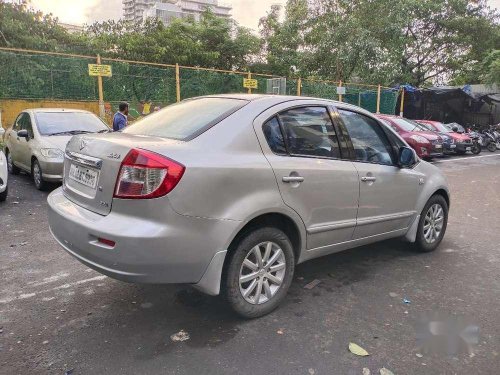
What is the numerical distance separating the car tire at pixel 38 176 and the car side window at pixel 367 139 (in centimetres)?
569

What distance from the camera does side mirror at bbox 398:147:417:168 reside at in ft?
13.7

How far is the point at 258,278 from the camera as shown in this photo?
10.4 ft

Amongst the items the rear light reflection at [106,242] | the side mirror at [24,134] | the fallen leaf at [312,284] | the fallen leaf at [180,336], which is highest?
the side mirror at [24,134]

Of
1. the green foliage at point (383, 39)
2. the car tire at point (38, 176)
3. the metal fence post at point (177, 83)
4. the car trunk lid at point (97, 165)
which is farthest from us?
the green foliage at point (383, 39)

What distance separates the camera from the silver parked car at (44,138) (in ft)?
23.7

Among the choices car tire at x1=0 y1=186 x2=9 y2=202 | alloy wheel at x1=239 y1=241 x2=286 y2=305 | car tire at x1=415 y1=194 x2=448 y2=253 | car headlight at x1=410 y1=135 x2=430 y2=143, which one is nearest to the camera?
alloy wheel at x1=239 y1=241 x2=286 y2=305

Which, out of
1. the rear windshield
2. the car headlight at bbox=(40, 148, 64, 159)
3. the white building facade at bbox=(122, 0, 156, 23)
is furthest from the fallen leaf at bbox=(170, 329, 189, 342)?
the white building facade at bbox=(122, 0, 156, 23)

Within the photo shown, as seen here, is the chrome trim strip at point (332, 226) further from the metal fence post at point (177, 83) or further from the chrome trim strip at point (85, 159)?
the metal fence post at point (177, 83)

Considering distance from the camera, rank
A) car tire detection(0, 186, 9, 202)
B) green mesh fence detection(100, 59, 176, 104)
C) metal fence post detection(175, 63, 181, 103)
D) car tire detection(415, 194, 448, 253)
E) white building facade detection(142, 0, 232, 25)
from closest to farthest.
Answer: car tire detection(415, 194, 448, 253) → car tire detection(0, 186, 9, 202) → green mesh fence detection(100, 59, 176, 104) → metal fence post detection(175, 63, 181, 103) → white building facade detection(142, 0, 232, 25)

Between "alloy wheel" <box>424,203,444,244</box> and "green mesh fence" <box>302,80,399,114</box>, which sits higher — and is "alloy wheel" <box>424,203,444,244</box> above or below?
below

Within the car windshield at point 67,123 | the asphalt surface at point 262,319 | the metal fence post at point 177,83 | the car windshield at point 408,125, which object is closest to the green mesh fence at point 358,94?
the car windshield at point 408,125

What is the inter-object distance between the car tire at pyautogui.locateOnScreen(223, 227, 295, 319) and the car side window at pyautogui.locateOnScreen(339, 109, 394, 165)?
3.90 ft

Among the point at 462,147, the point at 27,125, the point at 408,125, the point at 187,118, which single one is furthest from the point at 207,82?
the point at 187,118

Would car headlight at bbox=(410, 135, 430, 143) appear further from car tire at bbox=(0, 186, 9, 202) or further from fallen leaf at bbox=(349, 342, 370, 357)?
fallen leaf at bbox=(349, 342, 370, 357)
